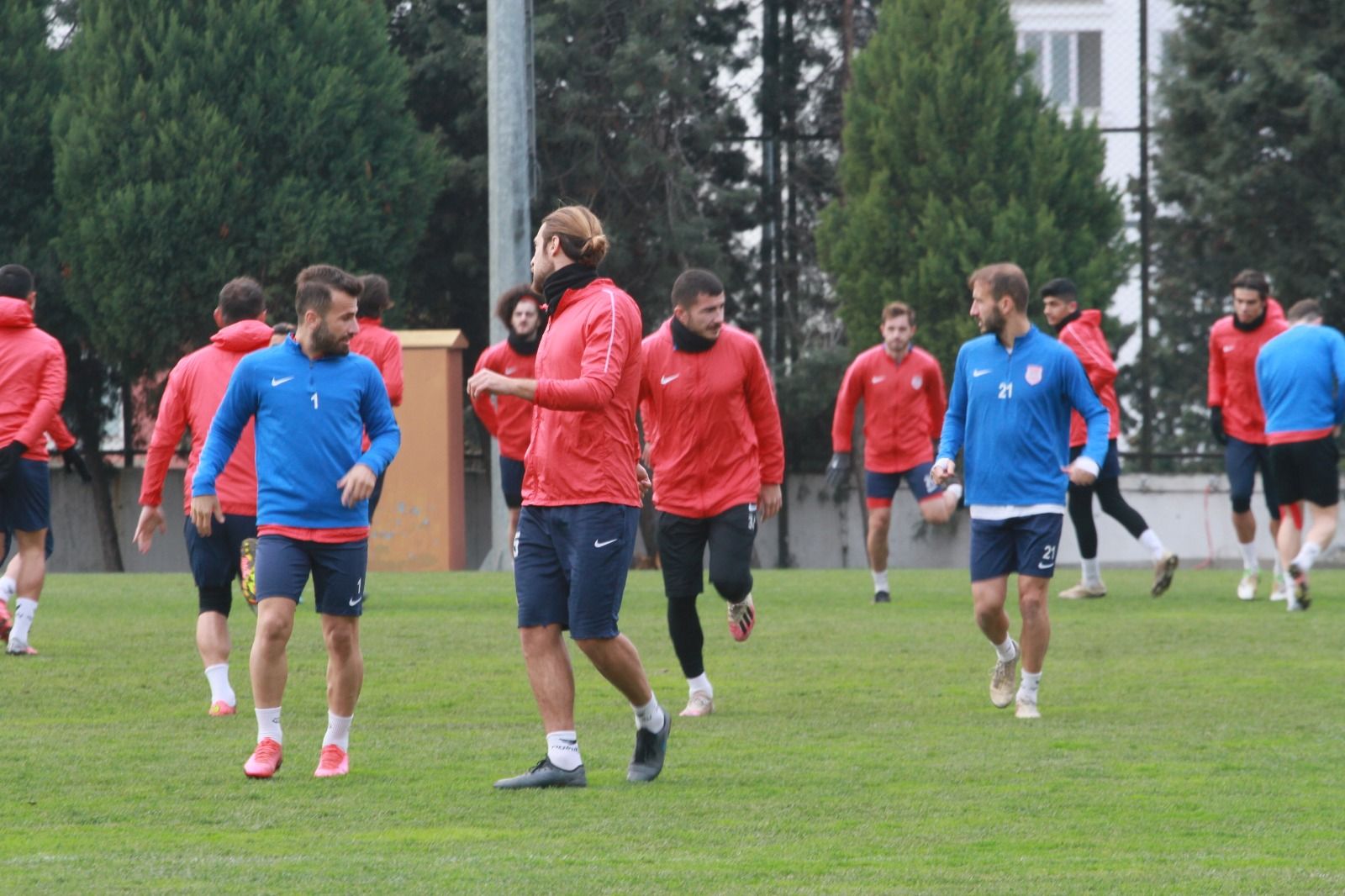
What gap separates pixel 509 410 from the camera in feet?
45.5

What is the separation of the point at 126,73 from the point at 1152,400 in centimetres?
1295

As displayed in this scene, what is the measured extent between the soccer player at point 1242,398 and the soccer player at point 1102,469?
662mm

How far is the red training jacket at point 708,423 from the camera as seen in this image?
9.24 meters

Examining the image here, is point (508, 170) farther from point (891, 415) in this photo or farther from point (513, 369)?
point (513, 369)

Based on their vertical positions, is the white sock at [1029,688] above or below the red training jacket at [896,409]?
below

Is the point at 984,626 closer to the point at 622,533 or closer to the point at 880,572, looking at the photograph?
the point at 622,533

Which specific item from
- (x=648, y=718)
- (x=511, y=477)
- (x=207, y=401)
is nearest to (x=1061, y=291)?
(x=511, y=477)

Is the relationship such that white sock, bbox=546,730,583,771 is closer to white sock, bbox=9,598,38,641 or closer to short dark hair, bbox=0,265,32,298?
white sock, bbox=9,598,38,641

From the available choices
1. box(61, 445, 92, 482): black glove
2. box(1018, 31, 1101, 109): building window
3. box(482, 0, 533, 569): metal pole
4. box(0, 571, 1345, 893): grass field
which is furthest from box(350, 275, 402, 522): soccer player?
box(1018, 31, 1101, 109): building window

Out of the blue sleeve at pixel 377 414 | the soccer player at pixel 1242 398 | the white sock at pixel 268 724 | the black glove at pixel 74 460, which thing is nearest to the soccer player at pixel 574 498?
the blue sleeve at pixel 377 414

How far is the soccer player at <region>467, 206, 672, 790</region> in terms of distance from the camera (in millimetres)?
6801

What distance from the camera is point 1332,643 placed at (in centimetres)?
1183

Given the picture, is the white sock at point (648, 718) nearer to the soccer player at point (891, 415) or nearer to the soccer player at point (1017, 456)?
Answer: the soccer player at point (1017, 456)

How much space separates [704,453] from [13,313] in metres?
4.30
